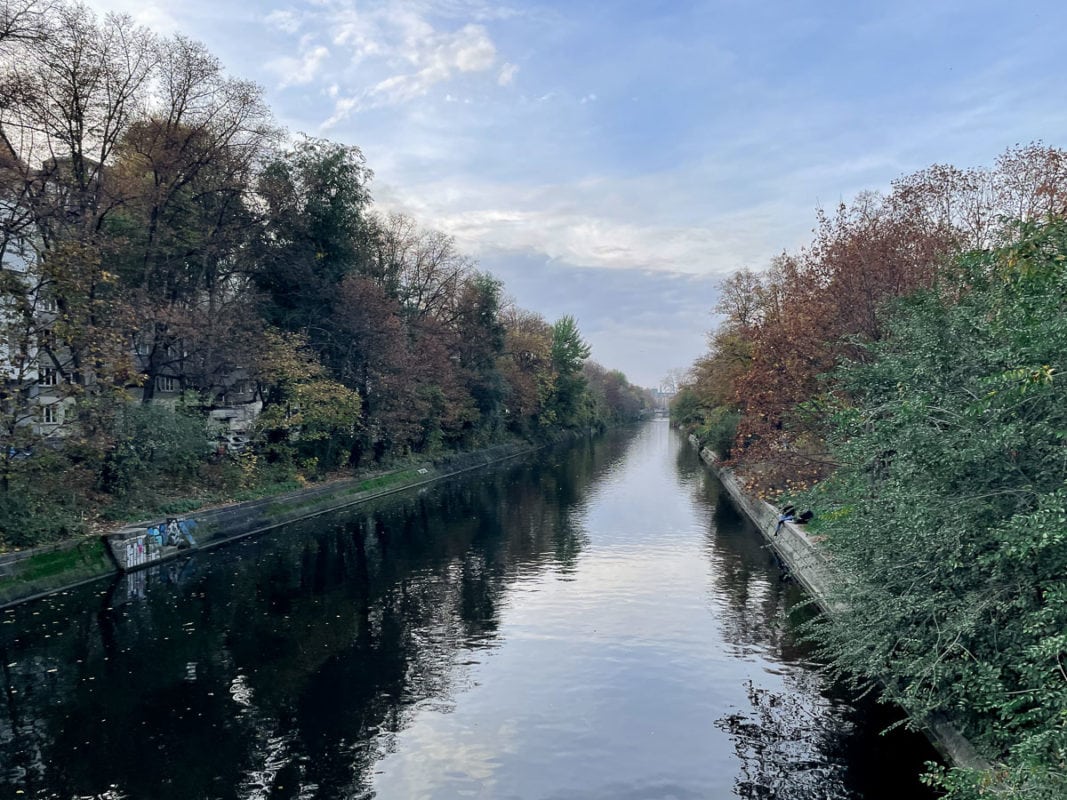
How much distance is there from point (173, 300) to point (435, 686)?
28277mm

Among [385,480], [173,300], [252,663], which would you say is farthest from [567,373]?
[252,663]

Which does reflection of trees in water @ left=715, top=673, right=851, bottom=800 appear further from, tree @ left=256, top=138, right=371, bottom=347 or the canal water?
tree @ left=256, top=138, right=371, bottom=347

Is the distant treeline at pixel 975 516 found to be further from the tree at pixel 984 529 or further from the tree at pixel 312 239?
the tree at pixel 312 239

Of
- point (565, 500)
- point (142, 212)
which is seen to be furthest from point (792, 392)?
point (142, 212)

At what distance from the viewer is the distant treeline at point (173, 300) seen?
2303 cm

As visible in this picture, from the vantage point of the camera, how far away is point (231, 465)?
3512 centimetres

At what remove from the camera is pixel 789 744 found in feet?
41.1

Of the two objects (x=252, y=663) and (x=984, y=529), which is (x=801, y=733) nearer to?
(x=984, y=529)

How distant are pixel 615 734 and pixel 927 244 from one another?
1983cm

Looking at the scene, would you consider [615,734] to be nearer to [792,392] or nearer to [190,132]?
[792,392]

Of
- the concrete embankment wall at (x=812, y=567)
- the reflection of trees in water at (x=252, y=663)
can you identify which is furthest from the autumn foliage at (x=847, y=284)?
the reflection of trees in water at (x=252, y=663)

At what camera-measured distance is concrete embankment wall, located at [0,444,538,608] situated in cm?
2080

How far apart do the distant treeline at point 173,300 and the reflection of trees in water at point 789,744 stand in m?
22.2

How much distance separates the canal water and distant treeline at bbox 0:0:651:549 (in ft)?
19.3
